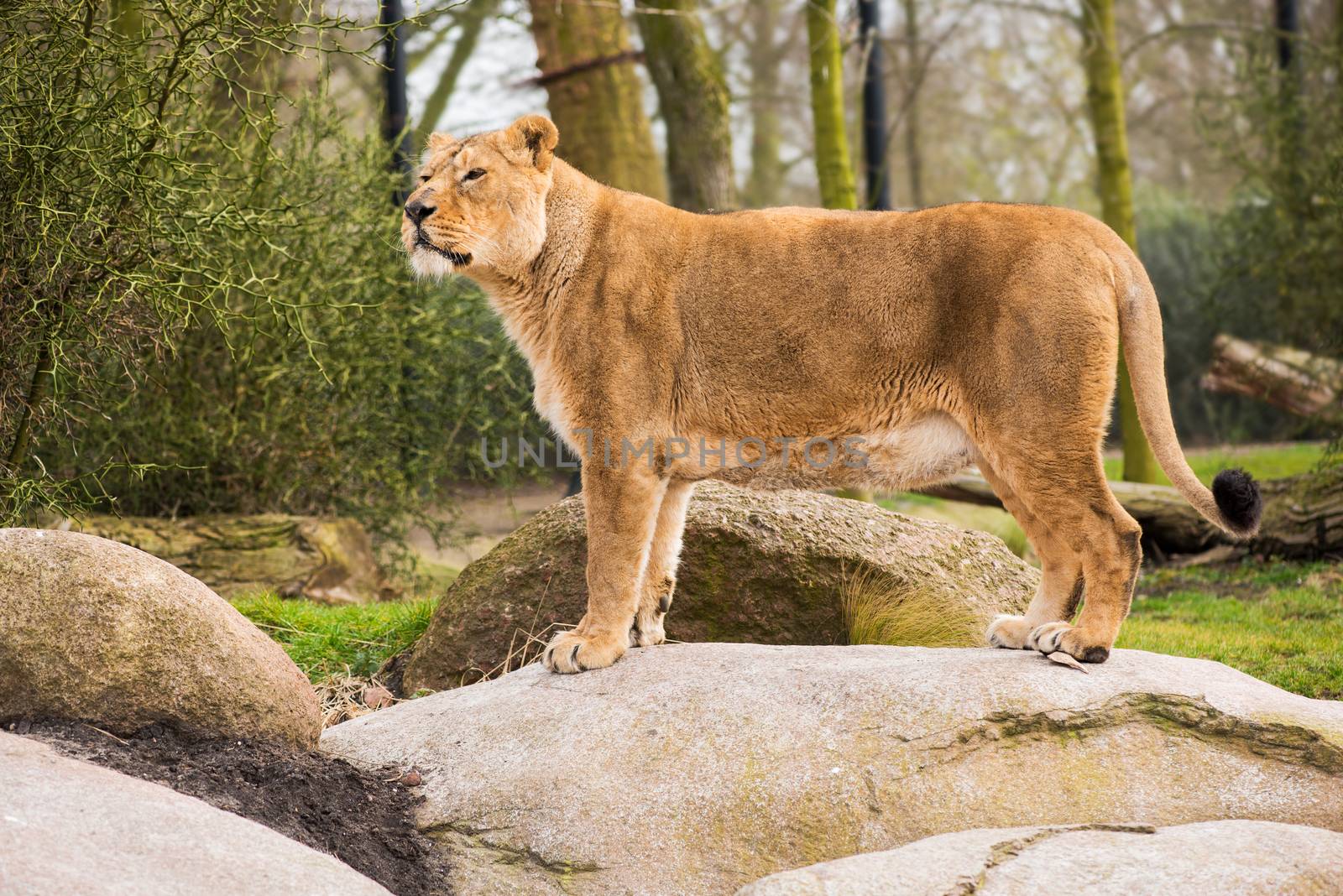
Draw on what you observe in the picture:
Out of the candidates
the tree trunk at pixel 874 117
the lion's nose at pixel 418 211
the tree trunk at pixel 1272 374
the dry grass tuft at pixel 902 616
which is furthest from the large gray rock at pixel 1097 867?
the tree trunk at pixel 1272 374

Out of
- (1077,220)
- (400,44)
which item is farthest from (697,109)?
(1077,220)

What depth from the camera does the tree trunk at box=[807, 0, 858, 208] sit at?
32.0 ft

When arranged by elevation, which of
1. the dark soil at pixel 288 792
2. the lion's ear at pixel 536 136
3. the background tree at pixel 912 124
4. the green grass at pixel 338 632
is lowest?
the green grass at pixel 338 632

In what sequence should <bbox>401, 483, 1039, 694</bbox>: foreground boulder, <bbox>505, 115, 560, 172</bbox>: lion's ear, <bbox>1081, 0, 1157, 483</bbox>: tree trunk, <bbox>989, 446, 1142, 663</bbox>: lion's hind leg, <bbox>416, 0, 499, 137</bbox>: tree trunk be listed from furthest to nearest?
<bbox>416, 0, 499, 137</bbox>: tree trunk < <bbox>1081, 0, 1157, 483</bbox>: tree trunk < <bbox>401, 483, 1039, 694</bbox>: foreground boulder < <bbox>505, 115, 560, 172</bbox>: lion's ear < <bbox>989, 446, 1142, 663</bbox>: lion's hind leg

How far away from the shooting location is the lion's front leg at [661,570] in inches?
212

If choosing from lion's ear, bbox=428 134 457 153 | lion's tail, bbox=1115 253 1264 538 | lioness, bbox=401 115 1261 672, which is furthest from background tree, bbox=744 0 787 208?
lion's tail, bbox=1115 253 1264 538

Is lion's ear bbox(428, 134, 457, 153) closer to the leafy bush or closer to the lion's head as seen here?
the lion's head

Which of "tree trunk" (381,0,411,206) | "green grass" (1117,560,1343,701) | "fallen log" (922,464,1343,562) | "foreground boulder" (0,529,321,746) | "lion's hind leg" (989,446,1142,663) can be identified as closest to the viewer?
"foreground boulder" (0,529,321,746)

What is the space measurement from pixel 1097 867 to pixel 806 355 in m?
2.22

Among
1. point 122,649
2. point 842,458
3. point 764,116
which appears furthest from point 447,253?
point 764,116

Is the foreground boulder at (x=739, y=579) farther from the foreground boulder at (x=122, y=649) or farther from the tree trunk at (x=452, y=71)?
the tree trunk at (x=452, y=71)

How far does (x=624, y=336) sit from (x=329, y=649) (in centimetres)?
269

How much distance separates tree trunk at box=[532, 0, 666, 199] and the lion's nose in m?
5.89

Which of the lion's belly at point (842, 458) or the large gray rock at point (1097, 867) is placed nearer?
the large gray rock at point (1097, 867)
